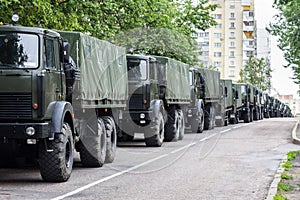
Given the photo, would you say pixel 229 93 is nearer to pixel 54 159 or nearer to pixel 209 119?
pixel 209 119

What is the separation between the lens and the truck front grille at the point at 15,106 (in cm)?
1241

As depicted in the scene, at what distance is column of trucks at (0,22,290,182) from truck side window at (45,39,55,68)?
0.01 m

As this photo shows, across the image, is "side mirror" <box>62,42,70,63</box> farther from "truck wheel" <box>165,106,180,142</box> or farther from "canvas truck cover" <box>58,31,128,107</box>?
"truck wheel" <box>165,106,180,142</box>

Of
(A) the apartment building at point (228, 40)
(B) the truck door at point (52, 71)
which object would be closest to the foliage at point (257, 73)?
(A) the apartment building at point (228, 40)

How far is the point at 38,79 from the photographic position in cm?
1245

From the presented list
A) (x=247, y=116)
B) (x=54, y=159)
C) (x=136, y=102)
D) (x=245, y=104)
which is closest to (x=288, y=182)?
(x=54, y=159)

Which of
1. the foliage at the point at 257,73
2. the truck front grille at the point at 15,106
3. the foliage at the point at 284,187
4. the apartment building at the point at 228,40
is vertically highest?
the apartment building at the point at 228,40

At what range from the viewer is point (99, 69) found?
52.4 ft

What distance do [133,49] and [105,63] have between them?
1653 centimetres

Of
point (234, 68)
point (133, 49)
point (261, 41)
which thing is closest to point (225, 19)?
point (234, 68)

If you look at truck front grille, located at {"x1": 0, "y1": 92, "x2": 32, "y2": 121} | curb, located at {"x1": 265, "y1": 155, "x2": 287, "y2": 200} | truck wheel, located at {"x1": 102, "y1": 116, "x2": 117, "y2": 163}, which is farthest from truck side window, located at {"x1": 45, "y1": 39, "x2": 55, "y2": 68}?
curb, located at {"x1": 265, "y1": 155, "x2": 287, "y2": 200}

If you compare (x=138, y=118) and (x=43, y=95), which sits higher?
(x=43, y=95)

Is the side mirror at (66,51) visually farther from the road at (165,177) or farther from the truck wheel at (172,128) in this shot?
the truck wheel at (172,128)

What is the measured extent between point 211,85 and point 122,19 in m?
10.1
